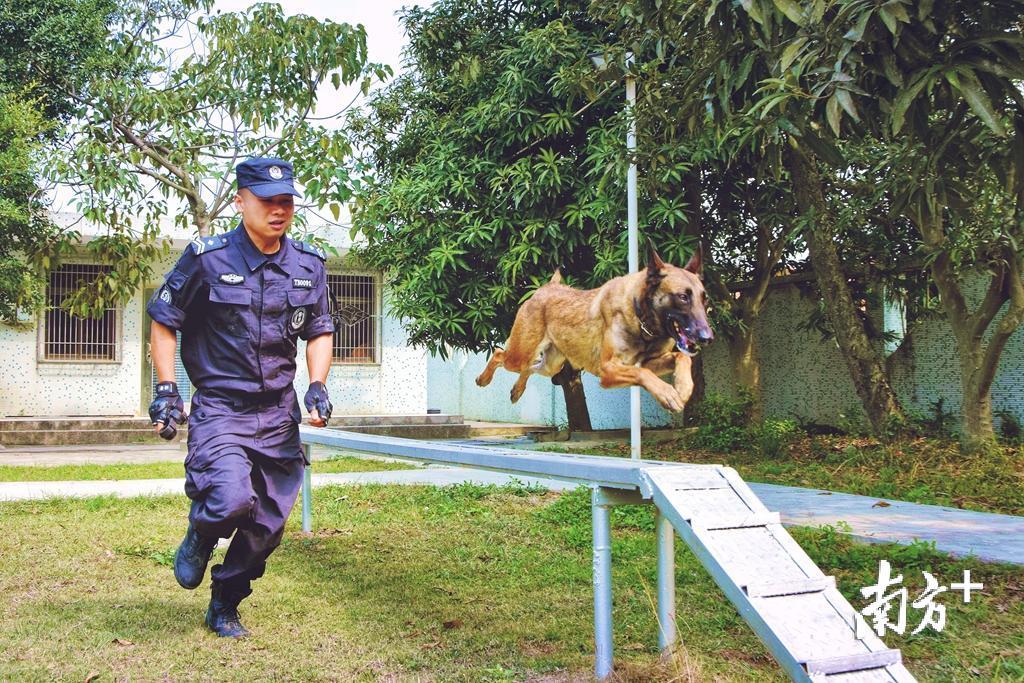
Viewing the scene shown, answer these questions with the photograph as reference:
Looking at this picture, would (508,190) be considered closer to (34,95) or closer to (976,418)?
(976,418)

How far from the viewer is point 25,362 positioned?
16797 mm

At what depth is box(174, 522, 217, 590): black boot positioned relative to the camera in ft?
14.5

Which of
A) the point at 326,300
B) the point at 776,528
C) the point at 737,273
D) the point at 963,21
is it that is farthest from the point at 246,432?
the point at 737,273

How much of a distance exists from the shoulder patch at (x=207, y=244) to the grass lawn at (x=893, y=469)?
6.01 meters

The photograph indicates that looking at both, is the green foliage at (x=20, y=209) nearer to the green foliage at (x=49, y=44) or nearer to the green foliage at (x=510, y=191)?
the green foliage at (x=49, y=44)

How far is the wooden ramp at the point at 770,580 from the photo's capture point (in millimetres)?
2600

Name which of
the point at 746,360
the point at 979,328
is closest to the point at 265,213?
the point at 979,328

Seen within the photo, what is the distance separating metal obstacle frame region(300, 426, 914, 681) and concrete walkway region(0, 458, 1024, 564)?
2670mm

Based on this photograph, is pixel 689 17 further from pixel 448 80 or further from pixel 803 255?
pixel 803 255

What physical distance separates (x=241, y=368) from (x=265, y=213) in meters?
0.71

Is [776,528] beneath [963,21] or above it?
beneath

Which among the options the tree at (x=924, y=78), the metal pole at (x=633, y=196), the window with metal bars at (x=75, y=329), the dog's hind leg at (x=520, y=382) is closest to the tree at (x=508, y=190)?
the metal pole at (x=633, y=196)

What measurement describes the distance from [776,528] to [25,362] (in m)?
16.5

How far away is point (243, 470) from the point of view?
420 centimetres
